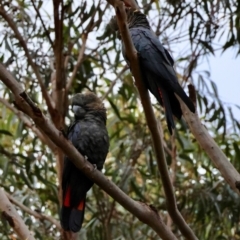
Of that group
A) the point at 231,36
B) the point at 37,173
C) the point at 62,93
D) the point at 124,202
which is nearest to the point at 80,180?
the point at 124,202

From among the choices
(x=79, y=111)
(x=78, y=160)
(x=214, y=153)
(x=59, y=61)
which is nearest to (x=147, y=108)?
(x=78, y=160)

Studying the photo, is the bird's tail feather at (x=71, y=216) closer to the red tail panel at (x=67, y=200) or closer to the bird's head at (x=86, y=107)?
the red tail panel at (x=67, y=200)

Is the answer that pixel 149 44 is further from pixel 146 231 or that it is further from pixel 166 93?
pixel 146 231

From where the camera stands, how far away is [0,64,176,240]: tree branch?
4.60ft

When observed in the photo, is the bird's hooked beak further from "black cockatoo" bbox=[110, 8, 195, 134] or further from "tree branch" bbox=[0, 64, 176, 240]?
"tree branch" bbox=[0, 64, 176, 240]

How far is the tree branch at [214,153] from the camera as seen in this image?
6.28 ft

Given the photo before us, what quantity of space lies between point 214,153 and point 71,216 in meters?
0.49

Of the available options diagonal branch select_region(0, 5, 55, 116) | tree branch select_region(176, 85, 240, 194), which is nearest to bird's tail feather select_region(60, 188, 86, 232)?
tree branch select_region(176, 85, 240, 194)

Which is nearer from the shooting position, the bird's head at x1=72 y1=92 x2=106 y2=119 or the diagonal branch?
the bird's head at x1=72 y1=92 x2=106 y2=119

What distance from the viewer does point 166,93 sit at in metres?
1.66

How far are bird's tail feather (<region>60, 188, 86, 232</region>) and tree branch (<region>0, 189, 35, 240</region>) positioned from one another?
112 millimetres

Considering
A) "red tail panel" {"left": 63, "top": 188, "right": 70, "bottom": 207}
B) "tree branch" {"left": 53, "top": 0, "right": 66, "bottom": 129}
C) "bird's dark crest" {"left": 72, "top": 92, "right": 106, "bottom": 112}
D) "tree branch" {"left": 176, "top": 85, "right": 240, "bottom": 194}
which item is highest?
"tree branch" {"left": 53, "top": 0, "right": 66, "bottom": 129}

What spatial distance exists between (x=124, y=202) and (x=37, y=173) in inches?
52.6

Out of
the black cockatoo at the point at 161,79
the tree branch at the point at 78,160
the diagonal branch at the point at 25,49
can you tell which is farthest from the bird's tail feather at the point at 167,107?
the diagonal branch at the point at 25,49
